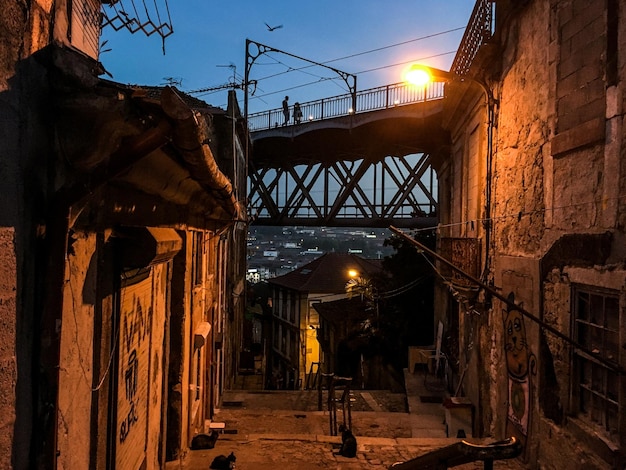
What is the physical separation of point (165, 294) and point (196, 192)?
1.62m

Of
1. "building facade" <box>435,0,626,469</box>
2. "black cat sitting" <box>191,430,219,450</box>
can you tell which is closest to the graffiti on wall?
"building facade" <box>435,0,626,469</box>

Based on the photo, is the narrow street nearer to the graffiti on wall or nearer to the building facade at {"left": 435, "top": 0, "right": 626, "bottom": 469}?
the graffiti on wall

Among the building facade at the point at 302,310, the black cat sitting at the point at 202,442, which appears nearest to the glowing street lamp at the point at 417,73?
the black cat sitting at the point at 202,442

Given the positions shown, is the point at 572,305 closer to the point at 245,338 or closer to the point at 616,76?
the point at 616,76

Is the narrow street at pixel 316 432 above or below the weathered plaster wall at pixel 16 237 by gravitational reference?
below

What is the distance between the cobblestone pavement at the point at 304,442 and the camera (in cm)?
808

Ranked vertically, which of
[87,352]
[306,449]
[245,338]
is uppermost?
[87,352]

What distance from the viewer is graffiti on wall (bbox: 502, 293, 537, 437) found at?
7352 millimetres

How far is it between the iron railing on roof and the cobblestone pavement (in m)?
8.04

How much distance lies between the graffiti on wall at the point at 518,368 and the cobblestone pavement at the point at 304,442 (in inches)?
29.5

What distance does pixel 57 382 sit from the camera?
9.18 feet

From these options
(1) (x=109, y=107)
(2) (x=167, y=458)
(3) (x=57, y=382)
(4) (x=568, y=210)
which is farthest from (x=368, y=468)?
(1) (x=109, y=107)

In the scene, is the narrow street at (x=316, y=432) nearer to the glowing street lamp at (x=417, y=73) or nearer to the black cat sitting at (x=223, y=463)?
the black cat sitting at (x=223, y=463)

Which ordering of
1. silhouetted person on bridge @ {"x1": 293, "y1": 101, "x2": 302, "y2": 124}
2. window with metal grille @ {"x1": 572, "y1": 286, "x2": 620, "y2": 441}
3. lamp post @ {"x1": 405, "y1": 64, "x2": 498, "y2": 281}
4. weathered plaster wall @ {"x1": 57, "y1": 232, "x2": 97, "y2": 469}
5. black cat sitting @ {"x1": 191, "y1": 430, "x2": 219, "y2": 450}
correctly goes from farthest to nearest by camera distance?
silhouetted person on bridge @ {"x1": 293, "y1": 101, "x2": 302, "y2": 124} → lamp post @ {"x1": 405, "y1": 64, "x2": 498, "y2": 281} → black cat sitting @ {"x1": 191, "y1": 430, "x2": 219, "y2": 450} → window with metal grille @ {"x1": 572, "y1": 286, "x2": 620, "y2": 441} → weathered plaster wall @ {"x1": 57, "y1": 232, "x2": 97, "y2": 469}
